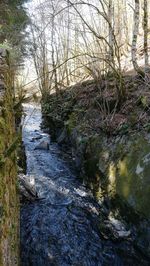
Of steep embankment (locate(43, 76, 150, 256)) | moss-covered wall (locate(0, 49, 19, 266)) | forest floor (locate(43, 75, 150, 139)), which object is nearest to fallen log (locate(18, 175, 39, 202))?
steep embankment (locate(43, 76, 150, 256))

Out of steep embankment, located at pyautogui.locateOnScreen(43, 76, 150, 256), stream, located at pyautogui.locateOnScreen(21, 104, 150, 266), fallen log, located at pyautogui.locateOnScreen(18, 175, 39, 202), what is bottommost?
stream, located at pyautogui.locateOnScreen(21, 104, 150, 266)

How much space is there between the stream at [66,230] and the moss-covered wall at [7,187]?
2.93ft

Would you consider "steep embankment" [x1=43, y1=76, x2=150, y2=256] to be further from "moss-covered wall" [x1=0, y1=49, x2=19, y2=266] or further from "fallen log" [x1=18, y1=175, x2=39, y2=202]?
"moss-covered wall" [x1=0, y1=49, x2=19, y2=266]

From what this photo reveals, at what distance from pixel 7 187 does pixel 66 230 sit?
2.52 meters

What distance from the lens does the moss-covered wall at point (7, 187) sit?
214cm

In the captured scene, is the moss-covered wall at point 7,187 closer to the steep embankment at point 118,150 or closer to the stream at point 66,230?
the stream at point 66,230

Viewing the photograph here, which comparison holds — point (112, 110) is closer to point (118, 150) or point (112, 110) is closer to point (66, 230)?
point (118, 150)

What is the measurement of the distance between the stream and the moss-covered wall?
89cm

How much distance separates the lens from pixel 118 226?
4723 millimetres

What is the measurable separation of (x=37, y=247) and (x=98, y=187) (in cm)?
192

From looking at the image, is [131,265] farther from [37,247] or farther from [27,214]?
[27,214]

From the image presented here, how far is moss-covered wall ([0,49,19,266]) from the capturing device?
2141mm

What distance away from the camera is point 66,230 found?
486 cm

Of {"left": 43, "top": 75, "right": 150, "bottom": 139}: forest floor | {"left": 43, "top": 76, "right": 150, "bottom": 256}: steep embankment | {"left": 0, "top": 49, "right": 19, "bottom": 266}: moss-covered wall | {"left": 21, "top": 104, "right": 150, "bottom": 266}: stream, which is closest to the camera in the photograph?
{"left": 0, "top": 49, "right": 19, "bottom": 266}: moss-covered wall
